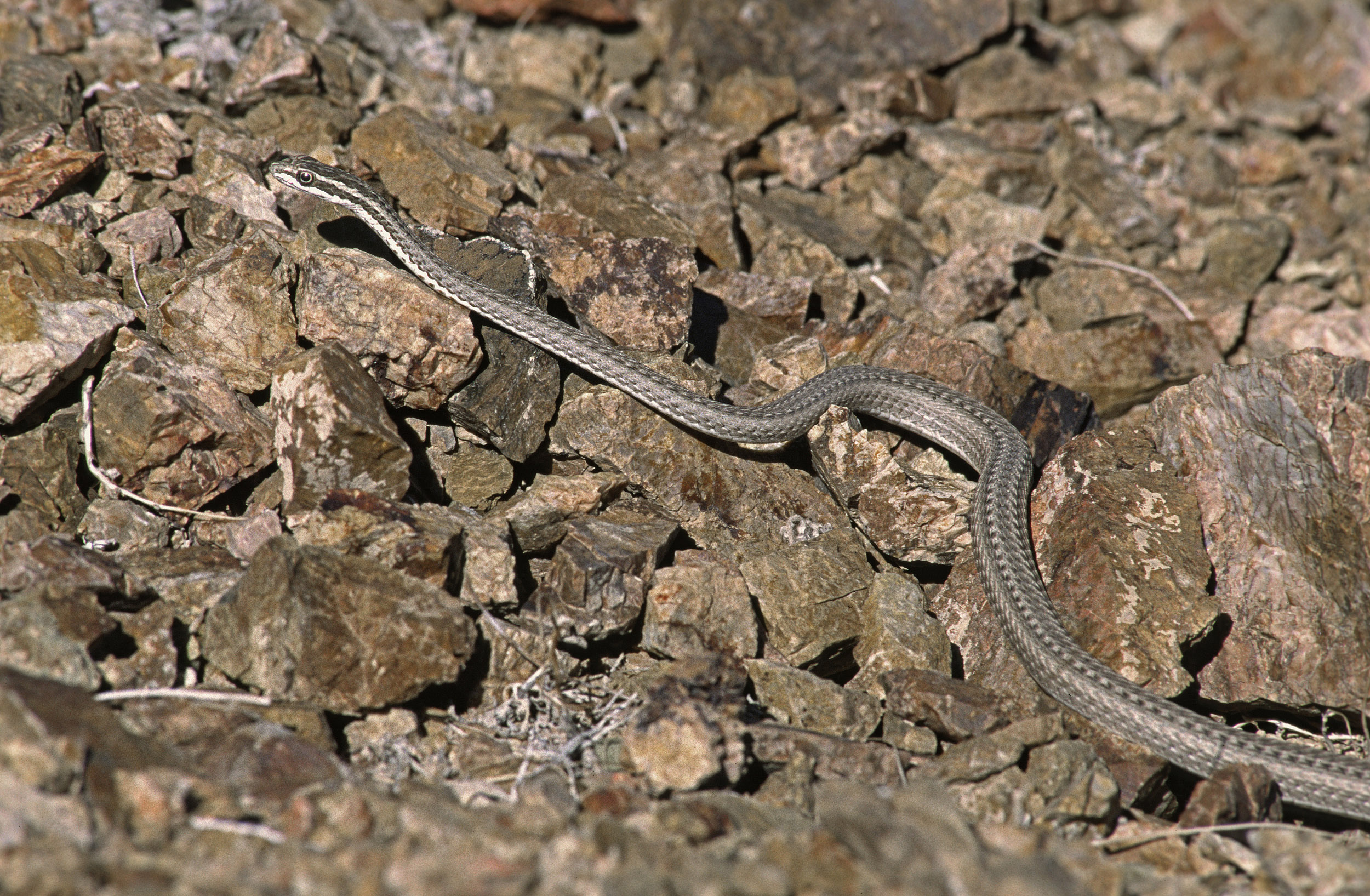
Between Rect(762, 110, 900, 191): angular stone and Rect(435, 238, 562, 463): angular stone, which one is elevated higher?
Rect(762, 110, 900, 191): angular stone

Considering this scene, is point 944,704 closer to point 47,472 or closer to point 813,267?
point 813,267

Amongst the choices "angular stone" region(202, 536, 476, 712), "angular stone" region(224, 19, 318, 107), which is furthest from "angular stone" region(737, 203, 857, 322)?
"angular stone" region(202, 536, 476, 712)

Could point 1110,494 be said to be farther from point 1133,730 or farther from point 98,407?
point 98,407

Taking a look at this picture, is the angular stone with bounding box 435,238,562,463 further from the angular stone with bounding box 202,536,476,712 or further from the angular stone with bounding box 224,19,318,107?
the angular stone with bounding box 224,19,318,107

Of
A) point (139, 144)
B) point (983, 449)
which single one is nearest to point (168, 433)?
point (139, 144)

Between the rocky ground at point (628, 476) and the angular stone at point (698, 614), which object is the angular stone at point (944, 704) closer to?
the rocky ground at point (628, 476)

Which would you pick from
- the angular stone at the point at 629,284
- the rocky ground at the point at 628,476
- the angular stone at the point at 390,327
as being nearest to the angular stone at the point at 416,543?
the rocky ground at the point at 628,476
